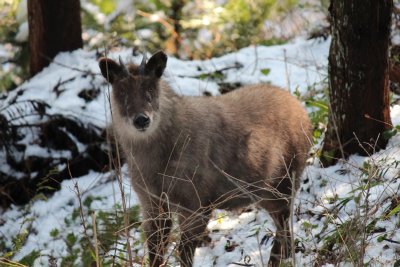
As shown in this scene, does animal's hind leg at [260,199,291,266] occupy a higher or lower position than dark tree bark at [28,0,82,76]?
lower

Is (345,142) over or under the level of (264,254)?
over

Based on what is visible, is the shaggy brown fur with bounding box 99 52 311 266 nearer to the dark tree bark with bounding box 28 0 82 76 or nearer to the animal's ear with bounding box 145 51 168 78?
the animal's ear with bounding box 145 51 168 78

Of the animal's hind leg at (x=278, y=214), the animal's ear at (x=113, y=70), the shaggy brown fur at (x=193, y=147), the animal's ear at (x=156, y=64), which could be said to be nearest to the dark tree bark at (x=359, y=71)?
the shaggy brown fur at (x=193, y=147)

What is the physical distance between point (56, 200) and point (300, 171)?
2.77 meters

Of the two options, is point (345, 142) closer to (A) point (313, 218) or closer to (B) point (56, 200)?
(A) point (313, 218)

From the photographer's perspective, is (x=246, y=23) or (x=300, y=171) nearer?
(x=300, y=171)

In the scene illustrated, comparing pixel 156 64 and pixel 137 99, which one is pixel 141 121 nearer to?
pixel 137 99

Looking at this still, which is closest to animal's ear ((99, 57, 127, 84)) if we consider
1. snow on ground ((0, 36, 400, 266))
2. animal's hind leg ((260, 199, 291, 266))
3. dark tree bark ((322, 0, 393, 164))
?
snow on ground ((0, 36, 400, 266))

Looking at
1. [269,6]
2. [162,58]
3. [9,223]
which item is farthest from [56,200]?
[269,6]

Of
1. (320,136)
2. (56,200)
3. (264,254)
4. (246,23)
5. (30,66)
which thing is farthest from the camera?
(246,23)

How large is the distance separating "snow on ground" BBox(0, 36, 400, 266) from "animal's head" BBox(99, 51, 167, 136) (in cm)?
17

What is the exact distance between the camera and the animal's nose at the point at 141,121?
4.94 metres

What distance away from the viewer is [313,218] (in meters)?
5.48

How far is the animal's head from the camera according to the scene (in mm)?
5004
